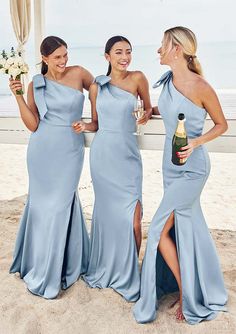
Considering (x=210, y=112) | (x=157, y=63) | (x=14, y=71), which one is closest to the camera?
(x=210, y=112)

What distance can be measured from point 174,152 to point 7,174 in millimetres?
6417

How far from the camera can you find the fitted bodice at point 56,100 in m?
2.92

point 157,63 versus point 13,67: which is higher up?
point 13,67

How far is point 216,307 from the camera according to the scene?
9.10 feet

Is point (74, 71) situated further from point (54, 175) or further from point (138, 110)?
point (54, 175)

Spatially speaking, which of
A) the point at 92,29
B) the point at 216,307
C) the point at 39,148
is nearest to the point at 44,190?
the point at 39,148

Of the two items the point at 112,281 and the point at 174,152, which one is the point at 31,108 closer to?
the point at 174,152

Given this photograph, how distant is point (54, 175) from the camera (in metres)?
3.05

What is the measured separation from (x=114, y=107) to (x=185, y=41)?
607 millimetres

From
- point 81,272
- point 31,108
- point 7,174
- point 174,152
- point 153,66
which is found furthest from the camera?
point 153,66

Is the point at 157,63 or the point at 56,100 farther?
the point at 157,63

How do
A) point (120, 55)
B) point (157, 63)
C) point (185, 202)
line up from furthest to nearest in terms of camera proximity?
point (157, 63) → point (120, 55) → point (185, 202)

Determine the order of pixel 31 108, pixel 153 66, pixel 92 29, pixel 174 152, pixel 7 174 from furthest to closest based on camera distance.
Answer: pixel 92 29 < pixel 153 66 < pixel 7 174 < pixel 31 108 < pixel 174 152

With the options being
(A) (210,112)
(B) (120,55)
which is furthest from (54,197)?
(A) (210,112)
